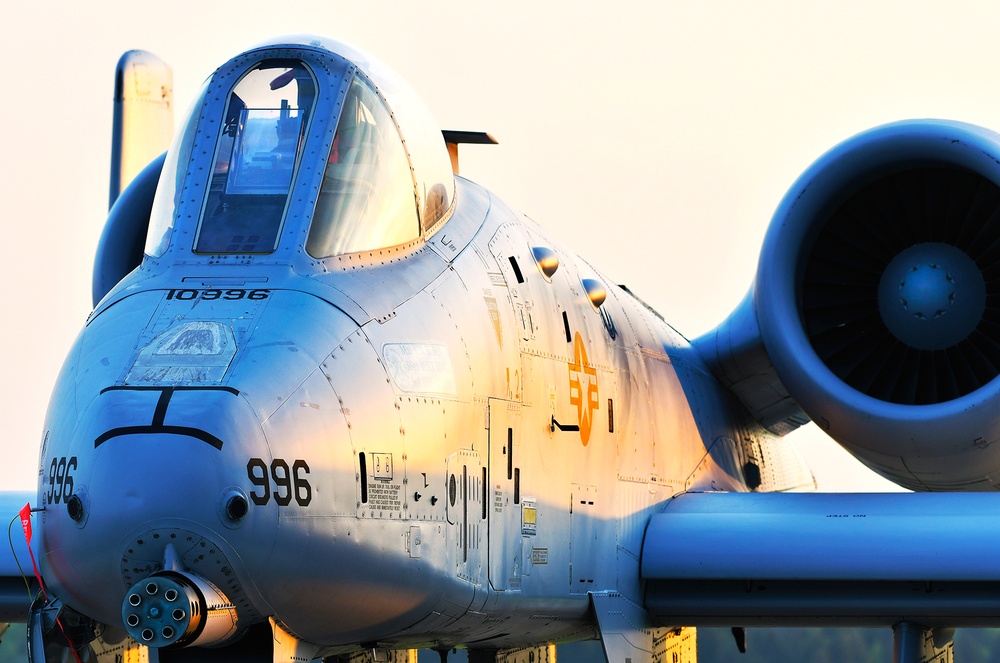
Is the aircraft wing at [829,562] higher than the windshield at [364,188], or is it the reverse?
the windshield at [364,188]

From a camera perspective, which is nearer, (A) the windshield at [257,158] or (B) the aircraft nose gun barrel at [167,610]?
(B) the aircraft nose gun barrel at [167,610]

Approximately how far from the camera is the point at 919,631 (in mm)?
9664

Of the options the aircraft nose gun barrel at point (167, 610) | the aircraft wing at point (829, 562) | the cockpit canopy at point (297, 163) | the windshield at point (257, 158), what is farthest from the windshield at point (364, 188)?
the aircraft wing at point (829, 562)

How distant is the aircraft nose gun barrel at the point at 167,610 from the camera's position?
592 centimetres

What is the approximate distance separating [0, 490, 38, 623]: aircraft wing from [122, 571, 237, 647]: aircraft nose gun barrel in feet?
12.9

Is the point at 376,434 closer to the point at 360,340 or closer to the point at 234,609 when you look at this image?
the point at 360,340

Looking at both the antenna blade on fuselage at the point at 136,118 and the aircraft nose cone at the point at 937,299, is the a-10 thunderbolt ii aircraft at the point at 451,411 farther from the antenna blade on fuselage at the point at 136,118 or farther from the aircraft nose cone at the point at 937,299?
the antenna blade on fuselage at the point at 136,118

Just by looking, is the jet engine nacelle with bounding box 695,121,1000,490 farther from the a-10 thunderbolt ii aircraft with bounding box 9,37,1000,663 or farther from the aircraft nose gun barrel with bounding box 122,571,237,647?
the aircraft nose gun barrel with bounding box 122,571,237,647

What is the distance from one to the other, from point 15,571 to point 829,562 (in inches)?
209

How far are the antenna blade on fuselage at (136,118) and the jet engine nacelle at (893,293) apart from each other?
5511mm

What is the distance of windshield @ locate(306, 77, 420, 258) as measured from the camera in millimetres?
7441

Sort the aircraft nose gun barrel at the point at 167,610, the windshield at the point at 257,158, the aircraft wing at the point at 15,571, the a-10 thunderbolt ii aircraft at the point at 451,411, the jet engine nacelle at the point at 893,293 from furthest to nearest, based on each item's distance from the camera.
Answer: the jet engine nacelle at the point at 893,293 < the aircraft wing at the point at 15,571 < the windshield at the point at 257,158 < the a-10 thunderbolt ii aircraft at the point at 451,411 < the aircraft nose gun barrel at the point at 167,610

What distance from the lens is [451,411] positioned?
7.52 metres

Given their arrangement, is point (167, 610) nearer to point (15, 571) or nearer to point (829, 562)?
point (15, 571)
